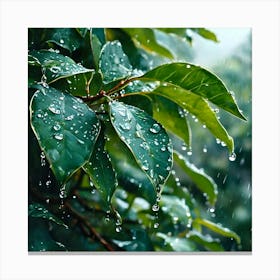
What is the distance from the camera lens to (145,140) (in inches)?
36.2

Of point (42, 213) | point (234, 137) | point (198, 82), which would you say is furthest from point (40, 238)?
point (234, 137)

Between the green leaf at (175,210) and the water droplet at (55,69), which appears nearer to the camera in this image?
the water droplet at (55,69)

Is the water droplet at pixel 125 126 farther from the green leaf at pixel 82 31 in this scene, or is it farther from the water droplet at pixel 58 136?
the green leaf at pixel 82 31

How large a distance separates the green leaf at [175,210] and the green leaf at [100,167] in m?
0.47

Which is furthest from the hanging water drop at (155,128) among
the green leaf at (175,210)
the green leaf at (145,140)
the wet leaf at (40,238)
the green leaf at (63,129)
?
the green leaf at (175,210)

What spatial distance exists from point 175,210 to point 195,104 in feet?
1.50

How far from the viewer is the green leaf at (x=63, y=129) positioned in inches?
32.9

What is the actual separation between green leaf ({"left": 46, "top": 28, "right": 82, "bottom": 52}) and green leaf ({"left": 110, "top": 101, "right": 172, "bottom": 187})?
23 centimetres

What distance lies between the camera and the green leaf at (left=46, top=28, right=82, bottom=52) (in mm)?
1106

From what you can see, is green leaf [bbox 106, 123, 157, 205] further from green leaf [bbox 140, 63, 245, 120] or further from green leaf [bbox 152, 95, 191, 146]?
green leaf [bbox 140, 63, 245, 120]

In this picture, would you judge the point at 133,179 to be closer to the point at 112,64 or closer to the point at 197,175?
the point at 197,175

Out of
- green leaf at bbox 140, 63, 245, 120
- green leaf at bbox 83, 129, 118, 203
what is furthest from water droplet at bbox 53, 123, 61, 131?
green leaf at bbox 140, 63, 245, 120

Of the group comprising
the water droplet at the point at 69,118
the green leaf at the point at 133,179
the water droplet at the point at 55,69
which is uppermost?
the water droplet at the point at 55,69
